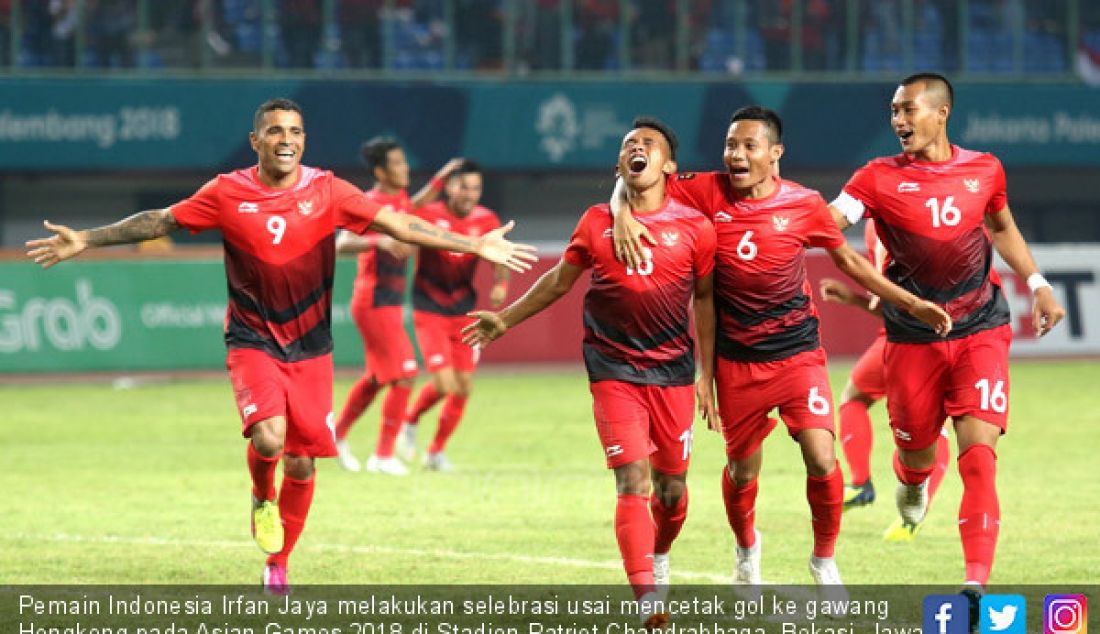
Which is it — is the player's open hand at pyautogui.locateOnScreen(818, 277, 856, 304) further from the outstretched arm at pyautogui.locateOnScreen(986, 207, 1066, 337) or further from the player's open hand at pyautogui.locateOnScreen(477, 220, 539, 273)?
the player's open hand at pyautogui.locateOnScreen(477, 220, 539, 273)

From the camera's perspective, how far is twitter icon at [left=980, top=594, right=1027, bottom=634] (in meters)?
8.23

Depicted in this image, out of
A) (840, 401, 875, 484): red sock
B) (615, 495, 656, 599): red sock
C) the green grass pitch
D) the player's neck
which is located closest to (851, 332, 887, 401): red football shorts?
(840, 401, 875, 484): red sock

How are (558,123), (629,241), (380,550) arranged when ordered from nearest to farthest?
(629,241) → (380,550) → (558,123)

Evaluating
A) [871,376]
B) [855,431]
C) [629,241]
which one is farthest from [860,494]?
[629,241]

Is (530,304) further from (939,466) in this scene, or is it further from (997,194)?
(939,466)

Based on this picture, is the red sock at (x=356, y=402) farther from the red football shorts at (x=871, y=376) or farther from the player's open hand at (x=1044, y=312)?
the player's open hand at (x=1044, y=312)

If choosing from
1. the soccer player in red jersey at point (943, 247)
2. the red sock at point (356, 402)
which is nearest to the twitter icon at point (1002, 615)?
the soccer player in red jersey at point (943, 247)

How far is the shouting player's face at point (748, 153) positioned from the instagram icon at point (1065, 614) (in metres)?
2.22

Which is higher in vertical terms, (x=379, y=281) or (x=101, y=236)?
(x=101, y=236)

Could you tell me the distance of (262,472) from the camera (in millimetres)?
9859

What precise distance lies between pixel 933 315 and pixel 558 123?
25.5 m

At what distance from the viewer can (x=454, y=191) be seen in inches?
634

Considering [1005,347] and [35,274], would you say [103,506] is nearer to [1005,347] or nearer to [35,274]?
[1005,347]

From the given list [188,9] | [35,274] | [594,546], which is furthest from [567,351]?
[594,546]
